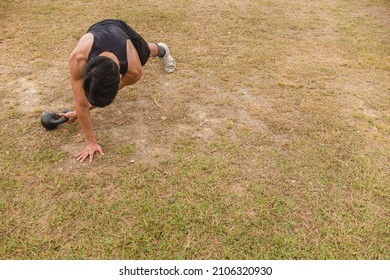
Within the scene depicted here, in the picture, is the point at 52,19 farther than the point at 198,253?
A: Yes

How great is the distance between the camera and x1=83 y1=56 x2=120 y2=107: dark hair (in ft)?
7.30

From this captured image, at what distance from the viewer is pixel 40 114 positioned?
3283 mm

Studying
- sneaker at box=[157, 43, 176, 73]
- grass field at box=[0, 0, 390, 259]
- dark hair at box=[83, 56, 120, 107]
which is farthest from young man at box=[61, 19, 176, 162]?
sneaker at box=[157, 43, 176, 73]

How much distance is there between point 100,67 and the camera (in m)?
2.22

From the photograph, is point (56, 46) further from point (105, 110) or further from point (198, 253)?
point (198, 253)

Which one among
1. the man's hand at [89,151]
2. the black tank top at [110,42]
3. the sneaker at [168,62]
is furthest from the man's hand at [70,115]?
the sneaker at [168,62]

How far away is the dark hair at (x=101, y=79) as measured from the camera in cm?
223

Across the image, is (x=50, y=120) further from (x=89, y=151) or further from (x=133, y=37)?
(x=133, y=37)

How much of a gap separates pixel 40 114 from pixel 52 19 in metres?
2.63

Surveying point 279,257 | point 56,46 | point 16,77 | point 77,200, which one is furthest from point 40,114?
point 279,257

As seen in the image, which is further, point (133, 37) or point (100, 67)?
point (133, 37)

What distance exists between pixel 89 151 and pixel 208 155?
39.6 inches

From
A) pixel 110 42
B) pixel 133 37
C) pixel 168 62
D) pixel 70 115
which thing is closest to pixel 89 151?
pixel 70 115

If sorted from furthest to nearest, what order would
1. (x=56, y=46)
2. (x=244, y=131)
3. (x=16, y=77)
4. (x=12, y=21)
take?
1. (x=12, y=21)
2. (x=56, y=46)
3. (x=16, y=77)
4. (x=244, y=131)
